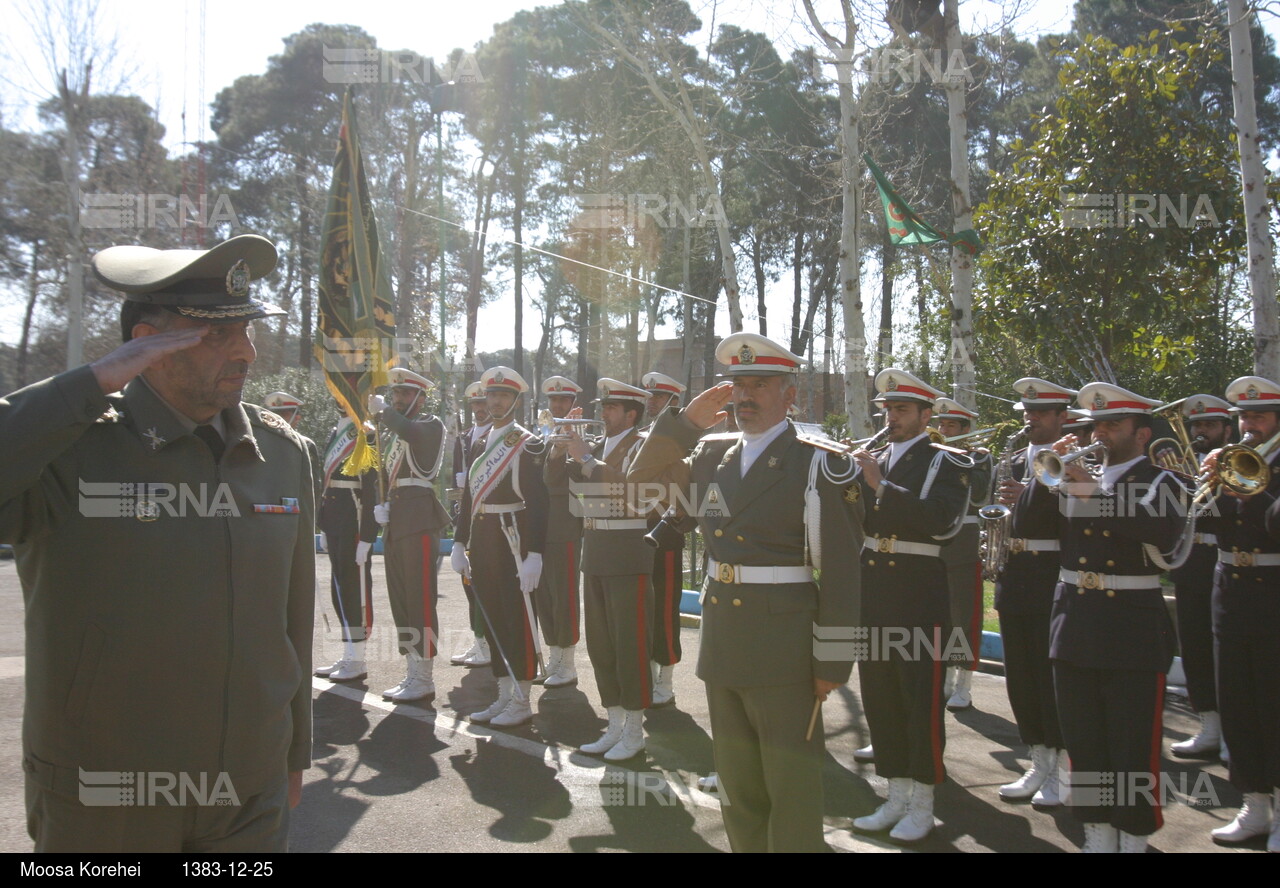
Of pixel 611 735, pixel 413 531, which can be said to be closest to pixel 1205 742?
pixel 611 735

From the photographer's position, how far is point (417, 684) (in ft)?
24.8

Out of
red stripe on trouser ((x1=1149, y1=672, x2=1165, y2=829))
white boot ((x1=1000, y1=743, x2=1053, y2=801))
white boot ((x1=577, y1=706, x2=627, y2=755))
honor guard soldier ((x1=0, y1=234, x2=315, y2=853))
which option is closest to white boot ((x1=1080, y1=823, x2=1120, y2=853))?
red stripe on trouser ((x1=1149, y1=672, x2=1165, y2=829))

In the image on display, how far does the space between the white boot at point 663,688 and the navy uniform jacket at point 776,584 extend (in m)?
3.29

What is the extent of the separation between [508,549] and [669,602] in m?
1.32

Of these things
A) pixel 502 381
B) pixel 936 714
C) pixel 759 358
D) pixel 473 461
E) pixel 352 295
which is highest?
pixel 352 295

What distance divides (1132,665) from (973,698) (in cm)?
361

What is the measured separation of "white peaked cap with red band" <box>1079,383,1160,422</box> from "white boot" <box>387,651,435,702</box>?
5.06 metres

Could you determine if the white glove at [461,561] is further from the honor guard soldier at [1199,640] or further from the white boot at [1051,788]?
the honor guard soldier at [1199,640]

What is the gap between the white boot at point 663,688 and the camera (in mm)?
7363

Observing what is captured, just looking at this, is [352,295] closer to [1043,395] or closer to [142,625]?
[1043,395]

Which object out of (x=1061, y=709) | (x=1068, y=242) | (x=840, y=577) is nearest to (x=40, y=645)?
(x=840, y=577)

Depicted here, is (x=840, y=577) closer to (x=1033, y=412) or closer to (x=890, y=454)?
(x=890, y=454)

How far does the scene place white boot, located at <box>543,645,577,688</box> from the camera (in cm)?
811

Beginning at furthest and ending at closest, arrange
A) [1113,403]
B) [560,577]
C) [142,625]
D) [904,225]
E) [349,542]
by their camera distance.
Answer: [904,225] < [560,577] < [349,542] < [1113,403] < [142,625]
